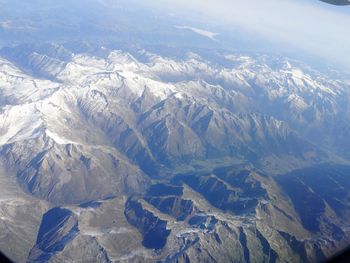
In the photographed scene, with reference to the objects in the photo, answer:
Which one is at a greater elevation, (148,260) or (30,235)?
(148,260)

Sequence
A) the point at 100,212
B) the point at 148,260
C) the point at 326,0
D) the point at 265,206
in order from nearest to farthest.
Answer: the point at 326,0, the point at 148,260, the point at 100,212, the point at 265,206

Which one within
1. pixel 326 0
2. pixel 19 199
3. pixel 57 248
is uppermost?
pixel 326 0

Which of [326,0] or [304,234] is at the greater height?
[326,0]

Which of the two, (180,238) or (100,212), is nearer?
(180,238)

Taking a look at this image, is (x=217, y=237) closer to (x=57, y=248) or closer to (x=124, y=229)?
(x=124, y=229)

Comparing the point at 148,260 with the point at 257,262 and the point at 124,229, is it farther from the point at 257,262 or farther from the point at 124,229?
the point at 257,262

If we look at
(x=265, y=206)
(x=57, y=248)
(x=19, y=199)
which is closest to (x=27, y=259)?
(x=57, y=248)

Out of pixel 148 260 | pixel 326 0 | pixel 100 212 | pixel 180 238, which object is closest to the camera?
pixel 326 0

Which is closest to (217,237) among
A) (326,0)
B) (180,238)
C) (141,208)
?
(180,238)

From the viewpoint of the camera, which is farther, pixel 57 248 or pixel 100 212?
pixel 100 212
